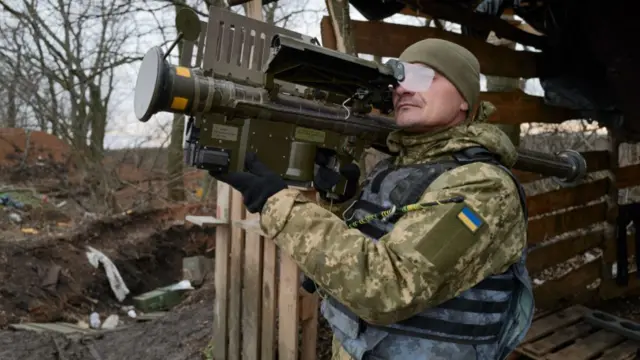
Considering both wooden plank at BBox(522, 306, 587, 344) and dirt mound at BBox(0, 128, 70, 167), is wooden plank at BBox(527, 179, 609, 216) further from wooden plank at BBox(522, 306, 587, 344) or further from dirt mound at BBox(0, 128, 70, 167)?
dirt mound at BBox(0, 128, 70, 167)

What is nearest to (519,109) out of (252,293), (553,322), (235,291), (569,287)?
(553,322)

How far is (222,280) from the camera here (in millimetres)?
3879

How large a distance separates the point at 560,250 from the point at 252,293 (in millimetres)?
2904

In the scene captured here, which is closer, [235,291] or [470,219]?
[470,219]

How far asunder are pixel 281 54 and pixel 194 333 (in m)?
3.64

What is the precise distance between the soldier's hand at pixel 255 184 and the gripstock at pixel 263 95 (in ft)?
0.19

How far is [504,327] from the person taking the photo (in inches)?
72.1

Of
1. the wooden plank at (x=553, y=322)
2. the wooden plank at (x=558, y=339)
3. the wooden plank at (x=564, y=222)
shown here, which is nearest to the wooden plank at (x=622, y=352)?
the wooden plank at (x=558, y=339)

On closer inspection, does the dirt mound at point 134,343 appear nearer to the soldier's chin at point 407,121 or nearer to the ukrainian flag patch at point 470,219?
the soldier's chin at point 407,121

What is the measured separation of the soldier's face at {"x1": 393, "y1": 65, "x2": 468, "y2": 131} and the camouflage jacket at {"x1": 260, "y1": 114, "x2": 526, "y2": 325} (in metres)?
0.15

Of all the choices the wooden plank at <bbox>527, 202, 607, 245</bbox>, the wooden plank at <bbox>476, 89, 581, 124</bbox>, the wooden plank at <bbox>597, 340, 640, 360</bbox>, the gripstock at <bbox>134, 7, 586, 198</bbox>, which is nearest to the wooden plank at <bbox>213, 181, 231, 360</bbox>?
the gripstock at <bbox>134, 7, 586, 198</bbox>

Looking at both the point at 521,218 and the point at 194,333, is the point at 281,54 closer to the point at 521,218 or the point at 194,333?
the point at 521,218

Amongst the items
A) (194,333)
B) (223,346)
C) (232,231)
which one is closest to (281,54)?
(232,231)

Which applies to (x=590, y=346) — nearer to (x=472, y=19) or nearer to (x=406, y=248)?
(x=472, y=19)
